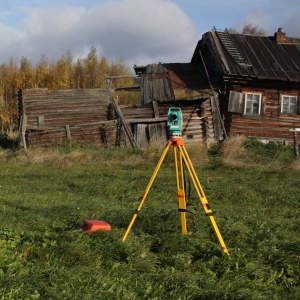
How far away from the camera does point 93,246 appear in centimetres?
522

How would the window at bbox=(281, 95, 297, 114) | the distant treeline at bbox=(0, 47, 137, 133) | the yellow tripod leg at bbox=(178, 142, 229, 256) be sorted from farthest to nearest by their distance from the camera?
the distant treeline at bbox=(0, 47, 137, 133) < the window at bbox=(281, 95, 297, 114) < the yellow tripod leg at bbox=(178, 142, 229, 256)

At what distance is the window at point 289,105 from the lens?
2208cm

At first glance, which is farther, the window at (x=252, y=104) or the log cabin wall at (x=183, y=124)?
the window at (x=252, y=104)

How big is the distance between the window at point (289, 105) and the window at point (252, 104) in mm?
1244

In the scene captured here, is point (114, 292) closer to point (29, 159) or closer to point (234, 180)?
point (234, 180)

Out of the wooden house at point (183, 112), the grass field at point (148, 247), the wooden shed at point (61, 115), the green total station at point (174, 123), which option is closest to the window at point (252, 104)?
the wooden house at point (183, 112)

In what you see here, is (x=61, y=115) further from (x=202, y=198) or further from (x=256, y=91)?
(x=202, y=198)

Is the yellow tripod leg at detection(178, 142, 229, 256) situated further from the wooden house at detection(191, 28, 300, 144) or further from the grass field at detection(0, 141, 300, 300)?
the wooden house at detection(191, 28, 300, 144)

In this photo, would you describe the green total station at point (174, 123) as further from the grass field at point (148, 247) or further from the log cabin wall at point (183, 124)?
the log cabin wall at point (183, 124)

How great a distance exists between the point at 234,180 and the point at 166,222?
6.67 m

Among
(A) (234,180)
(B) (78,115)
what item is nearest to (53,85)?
(B) (78,115)

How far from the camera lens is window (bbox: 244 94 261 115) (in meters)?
21.7

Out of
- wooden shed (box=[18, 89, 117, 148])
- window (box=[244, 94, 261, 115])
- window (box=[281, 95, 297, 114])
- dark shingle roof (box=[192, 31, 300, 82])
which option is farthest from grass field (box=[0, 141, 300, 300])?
window (box=[281, 95, 297, 114])

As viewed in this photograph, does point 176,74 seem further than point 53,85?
No
